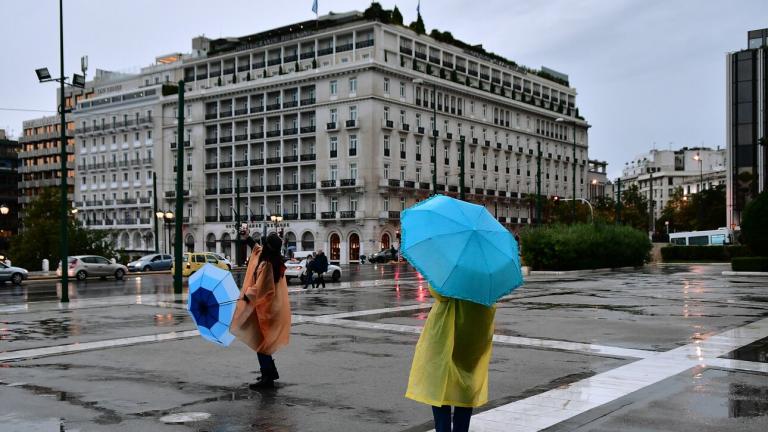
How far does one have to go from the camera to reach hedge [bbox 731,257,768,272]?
37.6m

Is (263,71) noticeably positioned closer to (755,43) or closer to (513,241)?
(755,43)

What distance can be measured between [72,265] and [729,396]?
3952 cm

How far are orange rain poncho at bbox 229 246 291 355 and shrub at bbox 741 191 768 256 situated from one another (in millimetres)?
32432

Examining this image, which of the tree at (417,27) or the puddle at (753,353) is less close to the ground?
the tree at (417,27)

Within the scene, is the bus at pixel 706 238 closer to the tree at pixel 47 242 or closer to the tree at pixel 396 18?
the tree at pixel 396 18

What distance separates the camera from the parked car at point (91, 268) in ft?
137

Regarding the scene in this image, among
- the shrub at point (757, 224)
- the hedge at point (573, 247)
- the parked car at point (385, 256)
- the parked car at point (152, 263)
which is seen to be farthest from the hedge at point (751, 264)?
the parked car at point (385, 256)

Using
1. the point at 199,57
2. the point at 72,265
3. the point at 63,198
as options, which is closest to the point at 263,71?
the point at 199,57

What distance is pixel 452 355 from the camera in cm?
534

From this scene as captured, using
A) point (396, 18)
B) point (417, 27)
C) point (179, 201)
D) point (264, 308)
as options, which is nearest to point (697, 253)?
point (417, 27)

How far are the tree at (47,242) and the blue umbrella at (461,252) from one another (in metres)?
51.1

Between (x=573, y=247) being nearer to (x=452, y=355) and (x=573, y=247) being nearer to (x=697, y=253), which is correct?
(x=697, y=253)

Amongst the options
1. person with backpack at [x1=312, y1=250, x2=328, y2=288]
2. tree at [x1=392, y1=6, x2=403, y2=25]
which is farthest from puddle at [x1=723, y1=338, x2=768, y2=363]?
tree at [x1=392, y1=6, x2=403, y2=25]

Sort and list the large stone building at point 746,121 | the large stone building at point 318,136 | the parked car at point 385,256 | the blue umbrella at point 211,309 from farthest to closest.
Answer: the large stone building at point 318,136, the large stone building at point 746,121, the parked car at point 385,256, the blue umbrella at point 211,309
